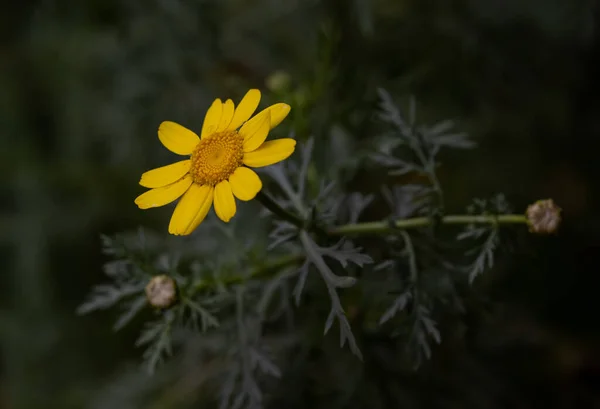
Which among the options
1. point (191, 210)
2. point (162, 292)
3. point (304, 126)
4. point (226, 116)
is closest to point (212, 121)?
point (226, 116)

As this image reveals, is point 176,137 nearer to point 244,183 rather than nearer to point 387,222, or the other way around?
point 244,183

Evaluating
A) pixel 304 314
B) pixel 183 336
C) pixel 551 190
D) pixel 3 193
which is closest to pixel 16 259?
pixel 3 193

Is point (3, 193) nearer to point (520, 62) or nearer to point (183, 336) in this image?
point (183, 336)

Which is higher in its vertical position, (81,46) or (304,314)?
(81,46)

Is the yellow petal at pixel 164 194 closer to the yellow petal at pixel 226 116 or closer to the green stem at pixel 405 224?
the yellow petal at pixel 226 116

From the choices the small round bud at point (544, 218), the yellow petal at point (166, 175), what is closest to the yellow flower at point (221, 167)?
the yellow petal at point (166, 175)
